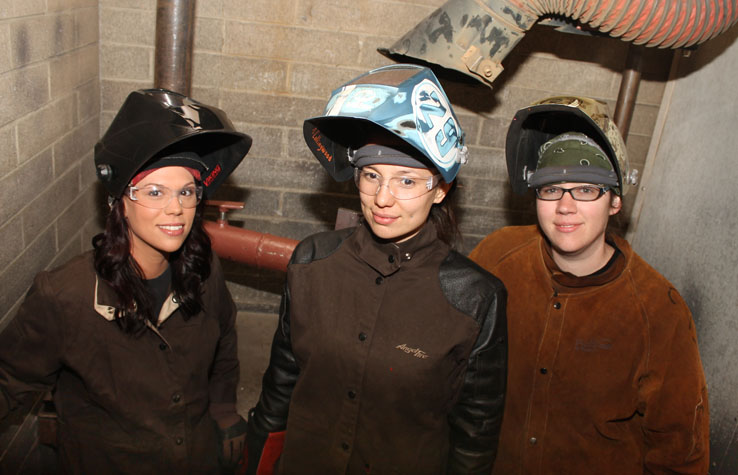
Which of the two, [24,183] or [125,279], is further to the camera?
[24,183]

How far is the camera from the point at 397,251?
1.90 meters

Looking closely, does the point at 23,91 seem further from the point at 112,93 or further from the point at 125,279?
the point at 112,93

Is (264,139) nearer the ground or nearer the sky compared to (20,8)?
nearer the ground

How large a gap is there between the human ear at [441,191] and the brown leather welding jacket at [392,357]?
0.40 ft

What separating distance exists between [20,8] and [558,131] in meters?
2.19

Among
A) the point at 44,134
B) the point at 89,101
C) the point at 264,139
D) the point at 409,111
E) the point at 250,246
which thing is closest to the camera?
the point at 409,111

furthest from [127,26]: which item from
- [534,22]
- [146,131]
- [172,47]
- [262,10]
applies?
[534,22]

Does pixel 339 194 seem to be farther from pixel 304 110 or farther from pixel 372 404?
pixel 372 404

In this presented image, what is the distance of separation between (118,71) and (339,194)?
1.63 m

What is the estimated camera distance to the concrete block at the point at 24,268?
A: 2348 millimetres

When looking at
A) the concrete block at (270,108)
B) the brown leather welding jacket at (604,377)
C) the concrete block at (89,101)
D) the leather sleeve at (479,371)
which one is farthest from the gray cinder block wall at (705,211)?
the concrete block at (89,101)

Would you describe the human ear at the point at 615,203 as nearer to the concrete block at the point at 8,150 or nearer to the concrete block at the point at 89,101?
the concrete block at the point at 8,150

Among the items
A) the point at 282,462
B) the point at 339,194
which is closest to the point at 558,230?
the point at 282,462

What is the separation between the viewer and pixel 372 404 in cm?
188
